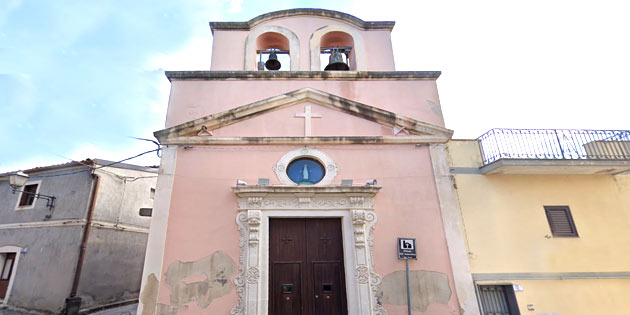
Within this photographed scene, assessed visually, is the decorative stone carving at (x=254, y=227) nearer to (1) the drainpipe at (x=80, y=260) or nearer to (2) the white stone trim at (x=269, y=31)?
(2) the white stone trim at (x=269, y=31)

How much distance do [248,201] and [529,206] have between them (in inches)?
233

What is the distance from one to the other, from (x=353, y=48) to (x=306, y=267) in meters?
5.85

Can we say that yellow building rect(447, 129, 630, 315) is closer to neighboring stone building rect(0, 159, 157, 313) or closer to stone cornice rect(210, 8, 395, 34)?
stone cornice rect(210, 8, 395, 34)

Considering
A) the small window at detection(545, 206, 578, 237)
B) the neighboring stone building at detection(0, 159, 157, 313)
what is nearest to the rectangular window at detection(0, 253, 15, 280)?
the neighboring stone building at detection(0, 159, 157, 313)

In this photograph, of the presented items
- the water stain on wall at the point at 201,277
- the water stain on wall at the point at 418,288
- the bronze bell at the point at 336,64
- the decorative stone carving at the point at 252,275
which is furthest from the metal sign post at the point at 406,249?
the bronze bell at the point at 336,64

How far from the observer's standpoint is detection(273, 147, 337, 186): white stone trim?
664 cm

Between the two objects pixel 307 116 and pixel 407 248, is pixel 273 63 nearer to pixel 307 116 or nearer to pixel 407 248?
pixel 307 116

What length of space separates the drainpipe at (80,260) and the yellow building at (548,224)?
38.9 ft

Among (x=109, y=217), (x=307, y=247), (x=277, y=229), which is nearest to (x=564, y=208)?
(x=307, y=247)

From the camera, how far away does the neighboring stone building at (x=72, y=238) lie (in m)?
10.8

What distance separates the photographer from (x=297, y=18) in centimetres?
876

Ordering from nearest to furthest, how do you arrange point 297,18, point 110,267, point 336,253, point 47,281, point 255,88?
point 336,253
point 255,88
point 297,18
point 47,281
point 110,267

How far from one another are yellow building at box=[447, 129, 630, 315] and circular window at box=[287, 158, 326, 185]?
2911 mm

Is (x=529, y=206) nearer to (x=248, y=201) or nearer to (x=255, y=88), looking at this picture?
(x=248, y=201)
